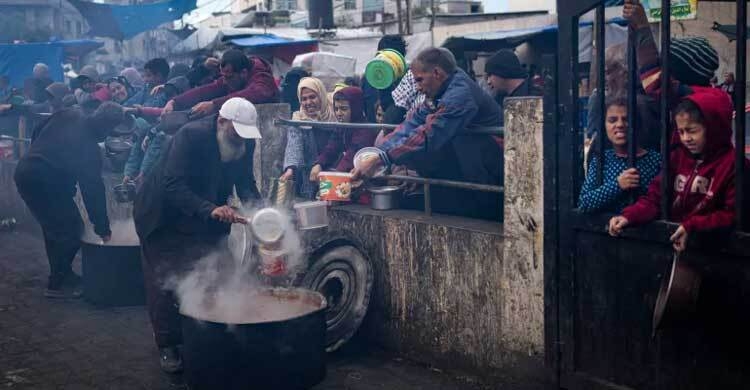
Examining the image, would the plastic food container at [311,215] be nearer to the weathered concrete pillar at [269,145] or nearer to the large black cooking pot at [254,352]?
the large black cooking pot at [254,352]

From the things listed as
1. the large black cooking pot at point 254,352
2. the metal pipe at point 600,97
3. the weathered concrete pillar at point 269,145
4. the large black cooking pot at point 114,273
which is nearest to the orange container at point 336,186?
the weathered concrete pillar at point 269,145

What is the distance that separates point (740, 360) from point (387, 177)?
3308 mm

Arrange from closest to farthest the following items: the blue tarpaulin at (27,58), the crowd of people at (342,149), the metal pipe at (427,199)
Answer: the crowd of people at (342,149), the metal pipe at (427,199), the blue tarpaulin at (27,58)

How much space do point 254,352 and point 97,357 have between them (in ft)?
6.73

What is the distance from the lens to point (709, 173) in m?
3.98

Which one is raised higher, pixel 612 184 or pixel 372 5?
pixel 372 5

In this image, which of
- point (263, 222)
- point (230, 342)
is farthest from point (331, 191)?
point (230, 342)

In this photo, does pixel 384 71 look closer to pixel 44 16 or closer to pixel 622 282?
pixel 622 282

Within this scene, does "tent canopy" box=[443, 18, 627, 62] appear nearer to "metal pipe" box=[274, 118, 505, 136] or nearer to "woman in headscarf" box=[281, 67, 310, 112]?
"woman in headscarf" box=[281, 67, 310, 112]

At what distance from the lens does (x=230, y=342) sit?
5.21 metres

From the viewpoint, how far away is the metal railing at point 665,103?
147 inches

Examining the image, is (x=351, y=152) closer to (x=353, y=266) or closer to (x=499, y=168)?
(x=353, y=266)

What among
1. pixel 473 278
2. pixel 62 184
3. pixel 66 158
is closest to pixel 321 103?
pixel 473 278

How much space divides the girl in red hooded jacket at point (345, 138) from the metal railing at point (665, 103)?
9.11ft
